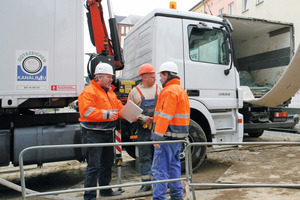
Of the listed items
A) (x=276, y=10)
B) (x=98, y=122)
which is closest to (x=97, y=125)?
(x=98, y=122)

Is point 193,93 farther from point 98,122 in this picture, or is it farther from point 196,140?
point 98,122

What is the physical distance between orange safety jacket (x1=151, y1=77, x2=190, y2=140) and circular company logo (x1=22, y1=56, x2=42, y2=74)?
1.76 metres

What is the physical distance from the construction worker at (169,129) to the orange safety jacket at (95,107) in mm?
629

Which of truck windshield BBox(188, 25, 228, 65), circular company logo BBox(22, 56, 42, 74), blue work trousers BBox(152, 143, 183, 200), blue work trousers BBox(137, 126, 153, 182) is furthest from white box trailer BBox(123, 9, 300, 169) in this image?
circular company logo BBox(22, 56, 42, 74)

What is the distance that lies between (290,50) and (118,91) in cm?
452

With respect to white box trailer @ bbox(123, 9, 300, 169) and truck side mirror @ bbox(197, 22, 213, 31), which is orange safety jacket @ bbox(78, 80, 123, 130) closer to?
white box trailer @ bbox(123, 9, 300, 169)

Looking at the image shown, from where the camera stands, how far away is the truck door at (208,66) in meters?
4.56

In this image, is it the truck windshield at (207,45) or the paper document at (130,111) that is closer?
the paper document at (130,111)

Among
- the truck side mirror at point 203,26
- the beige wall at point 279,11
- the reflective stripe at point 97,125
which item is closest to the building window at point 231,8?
the beige wall at point 279,11

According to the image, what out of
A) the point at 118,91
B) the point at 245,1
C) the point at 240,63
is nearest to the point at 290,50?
the point at 240,63

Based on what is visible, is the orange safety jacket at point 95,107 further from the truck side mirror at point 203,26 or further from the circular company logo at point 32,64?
the truck side mirror at point 203,26

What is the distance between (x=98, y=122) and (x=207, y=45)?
2.49 m

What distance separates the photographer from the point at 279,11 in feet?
53.3

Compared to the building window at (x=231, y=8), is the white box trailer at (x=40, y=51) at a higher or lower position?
lower
